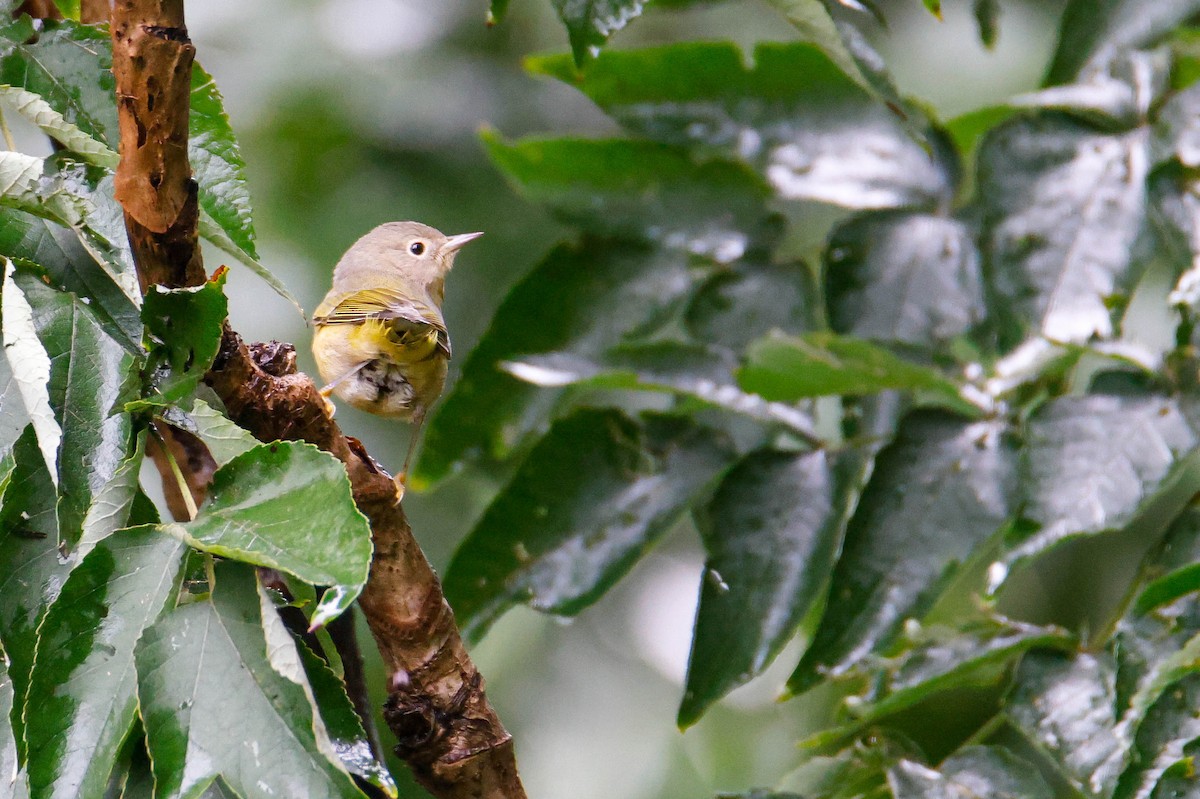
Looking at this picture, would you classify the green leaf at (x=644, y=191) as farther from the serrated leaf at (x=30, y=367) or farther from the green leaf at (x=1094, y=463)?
the serrated leaf at (x=30, y=367)

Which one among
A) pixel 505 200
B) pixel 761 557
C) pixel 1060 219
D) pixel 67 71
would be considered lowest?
pixel 505 200

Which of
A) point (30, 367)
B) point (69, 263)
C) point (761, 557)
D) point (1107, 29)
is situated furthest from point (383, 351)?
point (1107, 29)

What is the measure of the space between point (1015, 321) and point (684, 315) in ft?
1.50

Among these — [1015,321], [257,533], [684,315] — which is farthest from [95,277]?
[1015,321]

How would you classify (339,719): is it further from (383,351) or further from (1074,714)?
(383,351)

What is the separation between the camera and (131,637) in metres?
0.87

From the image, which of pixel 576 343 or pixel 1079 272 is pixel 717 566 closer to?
pixel 576 343

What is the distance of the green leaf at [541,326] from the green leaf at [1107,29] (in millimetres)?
621

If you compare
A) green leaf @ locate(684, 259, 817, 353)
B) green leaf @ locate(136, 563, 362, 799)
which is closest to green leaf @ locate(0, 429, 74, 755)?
green leaf @ locate(136, 563, 362, 799)

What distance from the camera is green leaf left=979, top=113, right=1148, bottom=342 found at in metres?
1.63

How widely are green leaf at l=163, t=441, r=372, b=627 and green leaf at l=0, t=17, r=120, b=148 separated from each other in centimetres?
37

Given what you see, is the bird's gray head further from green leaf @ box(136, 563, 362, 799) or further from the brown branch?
green leaf @ box(136, 563, 362, 799)

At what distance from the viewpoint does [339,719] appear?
91 centimetres

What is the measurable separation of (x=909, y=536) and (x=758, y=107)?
70 cm
